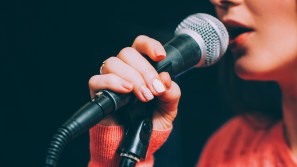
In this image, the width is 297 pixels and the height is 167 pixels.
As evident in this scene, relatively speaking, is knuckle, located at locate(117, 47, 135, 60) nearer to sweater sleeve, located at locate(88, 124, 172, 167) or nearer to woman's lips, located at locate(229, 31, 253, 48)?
sweater sleeve, located at locate(88, 124, 172, 167)

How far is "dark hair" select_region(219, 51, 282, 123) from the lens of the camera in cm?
136

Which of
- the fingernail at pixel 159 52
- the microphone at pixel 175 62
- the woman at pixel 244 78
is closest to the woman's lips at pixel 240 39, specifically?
the woman at pixel 244 78

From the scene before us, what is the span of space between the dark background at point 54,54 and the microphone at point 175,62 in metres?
0.69

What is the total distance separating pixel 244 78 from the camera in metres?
1.07

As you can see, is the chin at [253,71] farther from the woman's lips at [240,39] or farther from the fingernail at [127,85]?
the fingernail at [127,85]

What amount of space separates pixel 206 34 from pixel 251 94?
24.7 inches

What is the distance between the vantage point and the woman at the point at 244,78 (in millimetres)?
731

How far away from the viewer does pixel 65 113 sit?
4.91ft

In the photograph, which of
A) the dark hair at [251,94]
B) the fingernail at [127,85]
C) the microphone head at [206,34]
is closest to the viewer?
the fingernail at [127,85]

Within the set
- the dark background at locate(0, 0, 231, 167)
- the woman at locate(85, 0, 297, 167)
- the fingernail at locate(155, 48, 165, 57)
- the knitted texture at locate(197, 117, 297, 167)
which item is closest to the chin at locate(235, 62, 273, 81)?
the woman at locate(85, 0, 297, 167)

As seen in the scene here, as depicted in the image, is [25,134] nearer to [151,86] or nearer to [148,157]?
[148,157]

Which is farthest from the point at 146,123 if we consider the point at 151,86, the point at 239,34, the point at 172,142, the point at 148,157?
the point at 172,142

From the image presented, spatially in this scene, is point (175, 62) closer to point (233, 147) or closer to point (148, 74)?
point (148, 74)

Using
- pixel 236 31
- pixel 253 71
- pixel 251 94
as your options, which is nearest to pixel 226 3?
pixel 236 31
